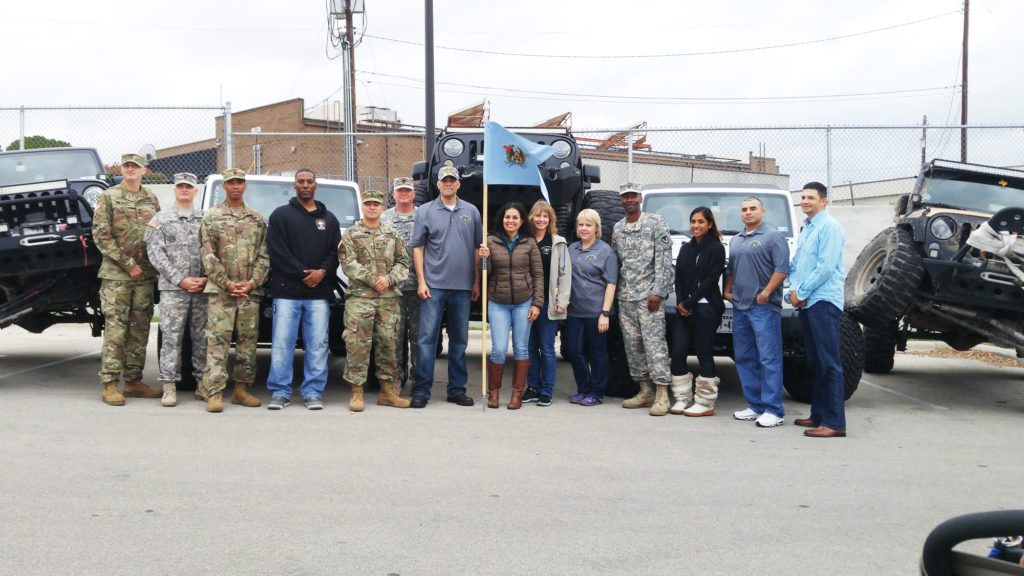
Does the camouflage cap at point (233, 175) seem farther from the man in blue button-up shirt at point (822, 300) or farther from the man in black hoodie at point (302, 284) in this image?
the man in blue button-up shirt at point (822, 300)

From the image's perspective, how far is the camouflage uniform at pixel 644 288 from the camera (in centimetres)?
740

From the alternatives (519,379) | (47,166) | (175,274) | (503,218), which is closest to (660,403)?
(519,379)

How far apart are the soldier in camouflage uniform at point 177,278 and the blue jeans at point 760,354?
182 inches

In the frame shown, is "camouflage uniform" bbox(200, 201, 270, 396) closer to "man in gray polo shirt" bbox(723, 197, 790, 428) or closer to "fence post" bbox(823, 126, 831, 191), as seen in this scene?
"man in gray polo shirt" bbox(723, 197, 790, 428)

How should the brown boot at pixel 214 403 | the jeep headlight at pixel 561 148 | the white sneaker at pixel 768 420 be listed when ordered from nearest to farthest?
the white sneaker at pixel 768 420 < the brown boot at pixel 214 403 < the jeep headlight at pixel 561 148

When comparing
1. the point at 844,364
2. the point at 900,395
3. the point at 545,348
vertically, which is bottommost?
the point at 900,395

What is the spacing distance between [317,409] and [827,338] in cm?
421

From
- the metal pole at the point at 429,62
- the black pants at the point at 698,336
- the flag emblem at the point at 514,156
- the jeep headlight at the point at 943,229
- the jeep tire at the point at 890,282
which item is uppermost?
the metal pole at the point at 429,62

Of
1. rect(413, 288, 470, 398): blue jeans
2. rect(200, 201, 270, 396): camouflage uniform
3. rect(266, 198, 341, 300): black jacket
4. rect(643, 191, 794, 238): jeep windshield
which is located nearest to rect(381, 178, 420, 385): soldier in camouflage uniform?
rect(413, 288, 470, 398): blue jeans

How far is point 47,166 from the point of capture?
376 inches

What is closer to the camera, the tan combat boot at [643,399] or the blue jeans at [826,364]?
the blue jeans at [826,364]

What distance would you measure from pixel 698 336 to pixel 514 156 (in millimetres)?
2386

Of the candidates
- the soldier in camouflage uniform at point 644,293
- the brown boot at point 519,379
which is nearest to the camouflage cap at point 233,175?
the brown boot at point 519,379

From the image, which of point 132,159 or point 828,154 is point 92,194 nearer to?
point 132,159
